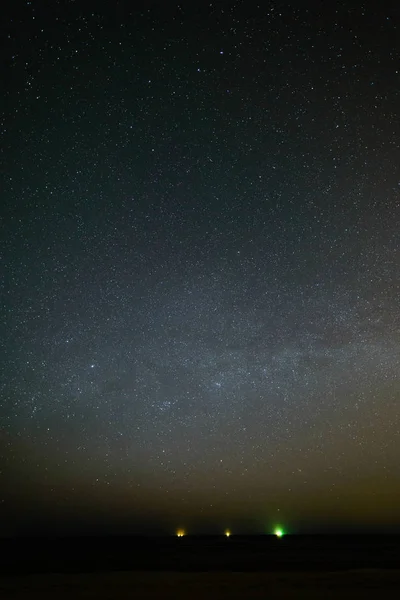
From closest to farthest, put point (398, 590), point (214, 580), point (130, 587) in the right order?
point (398, 590), point (130, 587), point (214, 580)

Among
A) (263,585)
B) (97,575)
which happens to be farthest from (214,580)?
(97,575)

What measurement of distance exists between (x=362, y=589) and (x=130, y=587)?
8.57 m

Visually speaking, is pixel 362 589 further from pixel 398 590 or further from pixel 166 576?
pixel 166 576

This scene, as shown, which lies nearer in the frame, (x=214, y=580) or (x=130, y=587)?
(x=130, y=587)

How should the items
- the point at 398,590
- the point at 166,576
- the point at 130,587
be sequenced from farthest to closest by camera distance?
the point at 166,576
the point at 130,587
the point at 398,590

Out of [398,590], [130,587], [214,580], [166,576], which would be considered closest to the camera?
[398,590]

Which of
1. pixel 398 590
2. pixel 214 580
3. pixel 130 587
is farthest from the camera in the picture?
pixel 214 580

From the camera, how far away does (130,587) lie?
728 inches

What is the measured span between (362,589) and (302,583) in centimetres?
266

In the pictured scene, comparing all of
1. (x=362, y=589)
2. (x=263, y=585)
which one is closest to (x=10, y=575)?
(x=263, y=585)

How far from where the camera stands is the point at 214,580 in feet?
67.9

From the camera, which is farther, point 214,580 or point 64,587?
point 214,580

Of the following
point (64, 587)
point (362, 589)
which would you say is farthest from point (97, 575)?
point (362, 589)

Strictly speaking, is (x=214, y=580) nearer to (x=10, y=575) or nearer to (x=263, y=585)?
(x=263, y=585)
